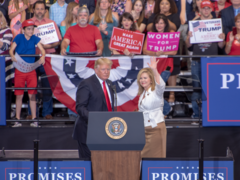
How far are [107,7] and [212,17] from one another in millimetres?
1972

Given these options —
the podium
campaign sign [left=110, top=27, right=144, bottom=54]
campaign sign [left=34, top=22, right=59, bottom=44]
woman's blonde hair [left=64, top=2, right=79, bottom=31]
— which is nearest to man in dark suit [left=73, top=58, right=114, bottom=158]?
the podium

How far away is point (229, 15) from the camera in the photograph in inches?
273

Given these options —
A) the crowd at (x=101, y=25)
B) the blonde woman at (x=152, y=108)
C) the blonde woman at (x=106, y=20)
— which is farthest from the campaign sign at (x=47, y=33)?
the blonde woman at (x=152, y=108)

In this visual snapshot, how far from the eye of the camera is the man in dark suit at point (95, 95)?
390 cm

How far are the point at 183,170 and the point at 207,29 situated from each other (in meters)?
3.33

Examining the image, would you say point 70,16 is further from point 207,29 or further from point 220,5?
point 220,5

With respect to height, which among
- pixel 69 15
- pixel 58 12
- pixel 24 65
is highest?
pixel 58 12

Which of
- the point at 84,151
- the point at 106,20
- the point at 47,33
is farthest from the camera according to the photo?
the point at 106,20

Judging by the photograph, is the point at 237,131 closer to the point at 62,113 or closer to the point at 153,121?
the point at 153,121

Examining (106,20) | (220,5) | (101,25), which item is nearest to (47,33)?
(101,25)

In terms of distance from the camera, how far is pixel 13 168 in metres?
3.54

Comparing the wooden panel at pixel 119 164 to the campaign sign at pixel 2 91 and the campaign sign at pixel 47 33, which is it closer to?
the campaign sign at pixel 2 91

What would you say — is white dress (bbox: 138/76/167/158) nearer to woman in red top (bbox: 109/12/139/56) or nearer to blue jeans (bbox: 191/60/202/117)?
blue jeans (bbox: 191/60/202/117)

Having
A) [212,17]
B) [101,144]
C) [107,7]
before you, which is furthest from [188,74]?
[101,144]
